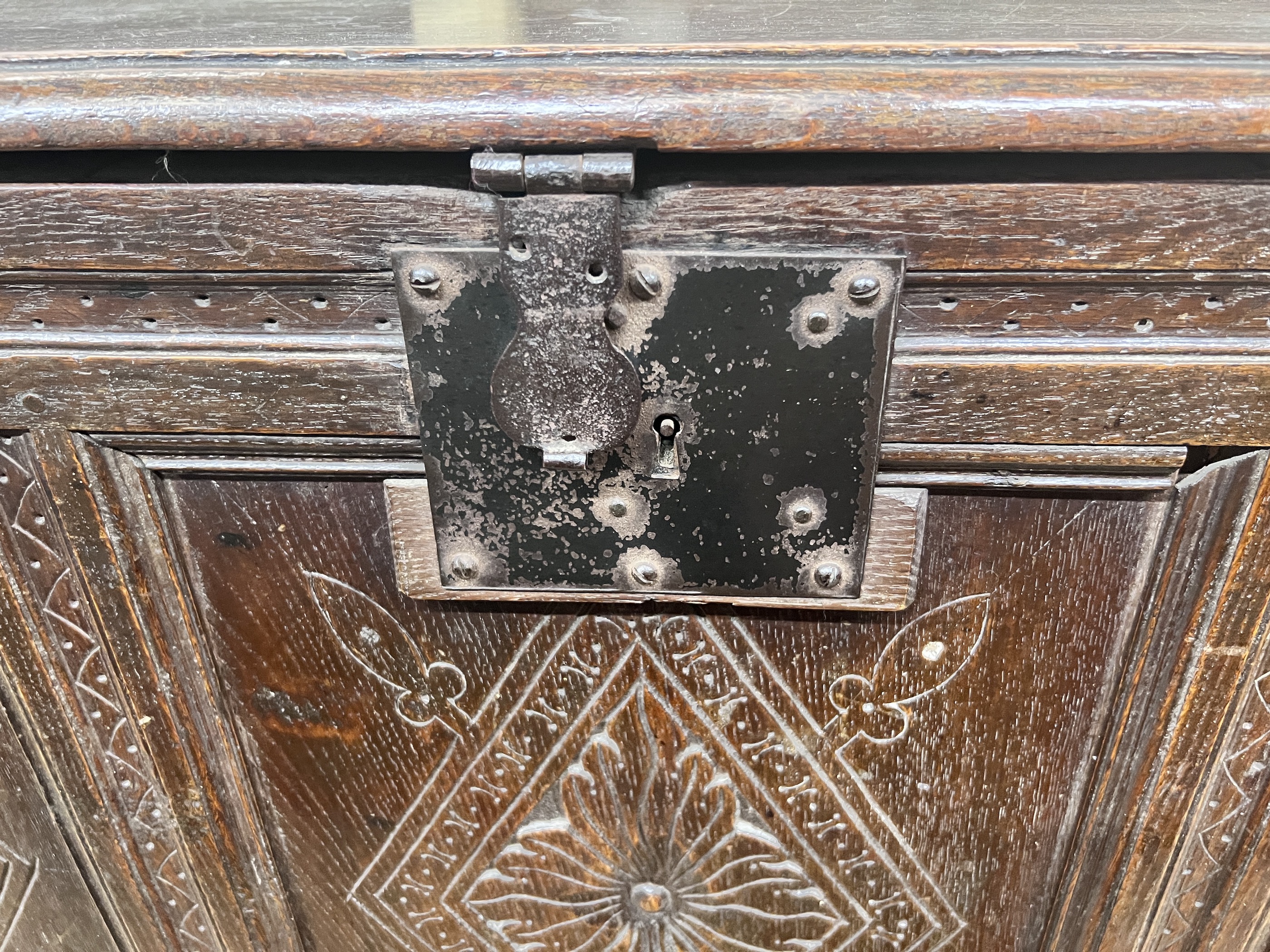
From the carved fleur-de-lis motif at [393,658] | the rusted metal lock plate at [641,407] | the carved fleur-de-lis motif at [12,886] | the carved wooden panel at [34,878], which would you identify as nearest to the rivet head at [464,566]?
the rusted metal lock plate at [641,407]

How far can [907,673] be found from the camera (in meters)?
0.78

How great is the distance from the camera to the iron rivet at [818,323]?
0.60 meters

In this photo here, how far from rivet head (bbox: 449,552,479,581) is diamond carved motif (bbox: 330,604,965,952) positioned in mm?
96

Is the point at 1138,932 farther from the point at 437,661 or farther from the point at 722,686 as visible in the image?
the point at 437,661

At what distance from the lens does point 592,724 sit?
822 millimetres

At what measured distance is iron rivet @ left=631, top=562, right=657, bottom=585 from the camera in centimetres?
71

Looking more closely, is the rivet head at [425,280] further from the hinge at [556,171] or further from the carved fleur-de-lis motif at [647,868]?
the carved fleur-de-lis motif at [647,868]

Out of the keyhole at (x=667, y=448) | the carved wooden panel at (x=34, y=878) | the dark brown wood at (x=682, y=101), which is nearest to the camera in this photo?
the dark brown wood at (x=682, y=101)

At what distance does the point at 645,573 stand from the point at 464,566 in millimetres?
144

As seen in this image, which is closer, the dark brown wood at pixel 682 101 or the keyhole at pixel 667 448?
the dark brown wood at pixel 682 101

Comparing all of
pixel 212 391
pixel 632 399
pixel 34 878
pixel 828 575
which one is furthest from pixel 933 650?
pixel 34 878

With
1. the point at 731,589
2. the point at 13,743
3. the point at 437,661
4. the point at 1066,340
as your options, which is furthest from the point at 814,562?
the point at 13,743

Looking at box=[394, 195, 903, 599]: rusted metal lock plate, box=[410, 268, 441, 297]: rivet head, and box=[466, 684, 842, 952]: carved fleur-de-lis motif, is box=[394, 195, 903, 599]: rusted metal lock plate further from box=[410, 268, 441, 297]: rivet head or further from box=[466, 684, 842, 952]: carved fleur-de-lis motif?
box=[466, 684, 842, 952]: carved fleur-de-lis motif

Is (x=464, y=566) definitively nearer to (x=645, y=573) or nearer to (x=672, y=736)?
(x=645, y=573)
